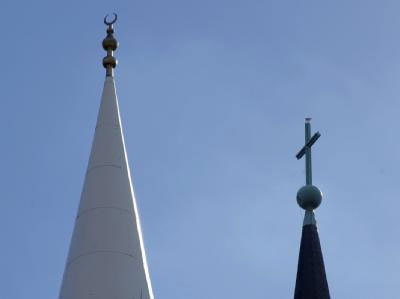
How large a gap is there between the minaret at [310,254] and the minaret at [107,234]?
409 centimetres

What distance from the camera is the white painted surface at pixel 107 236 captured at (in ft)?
89.9

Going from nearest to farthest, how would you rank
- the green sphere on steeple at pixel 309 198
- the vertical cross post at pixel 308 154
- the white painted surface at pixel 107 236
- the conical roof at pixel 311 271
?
the white painted surface at pixel 107 236
the conical roof at pixel 311 271
the green sphere on steeple at pixel 309 198
the vertical cross post at pixel 308 154

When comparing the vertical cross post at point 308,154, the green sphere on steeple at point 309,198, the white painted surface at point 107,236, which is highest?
the vertical cross post at point 308,154

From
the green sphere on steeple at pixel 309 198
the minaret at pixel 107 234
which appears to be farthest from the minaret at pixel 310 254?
the minaret at pixel 107 234

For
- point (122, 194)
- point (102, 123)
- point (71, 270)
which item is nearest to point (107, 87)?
point (102, 123)

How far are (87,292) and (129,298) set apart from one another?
777mm

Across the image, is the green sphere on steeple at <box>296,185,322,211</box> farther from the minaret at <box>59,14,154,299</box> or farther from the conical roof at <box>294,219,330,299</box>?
the minaret at <box>59,14,154,299</box>

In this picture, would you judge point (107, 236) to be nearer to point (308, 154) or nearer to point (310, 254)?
point (310, 254)

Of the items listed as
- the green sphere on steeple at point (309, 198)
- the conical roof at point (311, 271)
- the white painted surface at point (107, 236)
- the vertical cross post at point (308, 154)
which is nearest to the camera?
the white painted surface at point (107, 236)

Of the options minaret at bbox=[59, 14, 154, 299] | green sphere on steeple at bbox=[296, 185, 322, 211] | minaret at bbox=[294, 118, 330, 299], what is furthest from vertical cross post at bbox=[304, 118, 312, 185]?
minaret at bbox=[59, 14, 154, 299]

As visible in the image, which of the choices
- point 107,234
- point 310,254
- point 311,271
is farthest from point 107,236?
point 310,254

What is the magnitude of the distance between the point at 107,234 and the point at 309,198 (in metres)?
6.75

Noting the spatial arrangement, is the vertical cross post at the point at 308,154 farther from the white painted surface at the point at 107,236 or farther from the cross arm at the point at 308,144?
the white painted surface at the point at 107,236

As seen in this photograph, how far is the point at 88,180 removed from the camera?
2975 cm
